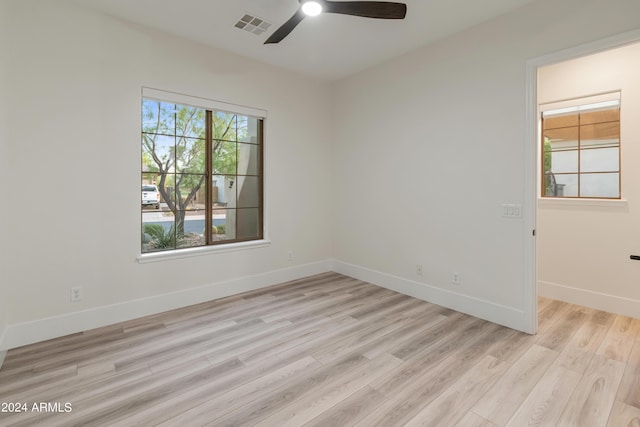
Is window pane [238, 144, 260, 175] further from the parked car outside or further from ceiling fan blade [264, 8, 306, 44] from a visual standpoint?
ceiling fan blade [264, 8, 306, 44]

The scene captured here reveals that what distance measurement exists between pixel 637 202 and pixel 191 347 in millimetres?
4478

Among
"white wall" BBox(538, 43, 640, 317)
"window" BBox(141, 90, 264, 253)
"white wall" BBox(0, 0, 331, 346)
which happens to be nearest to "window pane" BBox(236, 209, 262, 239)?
"window" BBox(141, 90, 264, 253)

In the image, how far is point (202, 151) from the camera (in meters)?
3.73

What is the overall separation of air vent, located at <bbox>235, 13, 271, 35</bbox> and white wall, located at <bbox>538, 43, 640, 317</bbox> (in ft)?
10.8

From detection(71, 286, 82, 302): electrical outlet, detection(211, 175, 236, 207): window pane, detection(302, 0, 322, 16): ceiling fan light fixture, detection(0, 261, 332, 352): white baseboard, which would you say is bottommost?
detection(0, 261, 332, 352): white baseboard

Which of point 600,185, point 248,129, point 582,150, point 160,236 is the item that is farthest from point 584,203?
point 160,236

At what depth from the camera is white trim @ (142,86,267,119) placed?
10.5 ft

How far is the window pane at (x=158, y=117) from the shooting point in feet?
10.9

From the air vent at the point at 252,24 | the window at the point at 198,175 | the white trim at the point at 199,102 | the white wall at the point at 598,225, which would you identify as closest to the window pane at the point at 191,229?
the window at the point at 198,175

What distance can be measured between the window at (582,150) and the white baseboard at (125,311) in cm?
363

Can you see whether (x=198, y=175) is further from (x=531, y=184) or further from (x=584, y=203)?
(x=584, y=203)

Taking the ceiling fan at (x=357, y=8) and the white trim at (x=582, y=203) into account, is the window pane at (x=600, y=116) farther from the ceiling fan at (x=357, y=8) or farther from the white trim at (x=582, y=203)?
the ceiling fan at (x=357, y=8)

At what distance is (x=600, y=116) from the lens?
3451 mm

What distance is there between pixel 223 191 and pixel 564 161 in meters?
4.20
